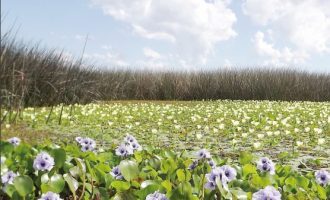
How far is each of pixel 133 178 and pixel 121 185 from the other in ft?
0.56

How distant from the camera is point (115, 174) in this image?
2.91 metres

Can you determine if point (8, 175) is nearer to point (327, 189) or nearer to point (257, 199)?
point (257, 199)

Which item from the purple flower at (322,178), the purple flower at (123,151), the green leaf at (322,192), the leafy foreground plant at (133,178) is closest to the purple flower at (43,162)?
the leafy foreground plant at (133,178)

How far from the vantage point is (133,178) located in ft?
9.12

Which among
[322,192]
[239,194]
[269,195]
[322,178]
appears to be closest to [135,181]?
[239,194]

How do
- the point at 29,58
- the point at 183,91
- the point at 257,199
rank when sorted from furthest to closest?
the point at 183,91
the point at 29,58
the point at 257,199

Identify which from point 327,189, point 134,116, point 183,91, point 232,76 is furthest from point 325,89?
point 327,189

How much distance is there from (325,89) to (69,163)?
20.1 m

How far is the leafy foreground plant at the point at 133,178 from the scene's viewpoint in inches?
95.0

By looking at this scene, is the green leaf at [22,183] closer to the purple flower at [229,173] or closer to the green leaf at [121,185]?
the green leaf at [121,185]

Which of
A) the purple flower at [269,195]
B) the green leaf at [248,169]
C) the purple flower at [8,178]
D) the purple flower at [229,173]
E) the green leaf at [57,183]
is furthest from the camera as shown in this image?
the green leaf at [248,169]

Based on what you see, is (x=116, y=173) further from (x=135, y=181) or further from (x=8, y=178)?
(x=8, y=178)

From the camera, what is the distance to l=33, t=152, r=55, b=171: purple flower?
2.57 m

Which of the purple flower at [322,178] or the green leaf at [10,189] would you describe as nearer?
the green leaf at [10,189]
